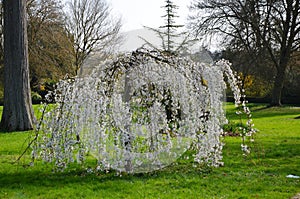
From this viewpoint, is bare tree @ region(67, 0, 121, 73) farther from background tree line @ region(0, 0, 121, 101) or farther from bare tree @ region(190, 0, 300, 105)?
bare tree @ region(190, 0, 300, 105)

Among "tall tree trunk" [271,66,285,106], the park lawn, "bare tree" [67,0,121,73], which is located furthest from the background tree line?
the park lawn

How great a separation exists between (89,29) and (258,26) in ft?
34.8

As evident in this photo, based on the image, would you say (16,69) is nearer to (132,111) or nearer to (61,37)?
(132,111)

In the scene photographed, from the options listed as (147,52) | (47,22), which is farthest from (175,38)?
(147,52)

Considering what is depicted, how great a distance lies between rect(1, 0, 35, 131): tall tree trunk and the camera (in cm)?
946

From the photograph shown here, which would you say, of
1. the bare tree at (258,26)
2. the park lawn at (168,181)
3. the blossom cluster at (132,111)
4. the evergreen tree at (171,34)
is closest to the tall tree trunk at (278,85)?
the bare tree at (258,26)

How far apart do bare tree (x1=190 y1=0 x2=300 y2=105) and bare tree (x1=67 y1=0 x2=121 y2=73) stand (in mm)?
6001


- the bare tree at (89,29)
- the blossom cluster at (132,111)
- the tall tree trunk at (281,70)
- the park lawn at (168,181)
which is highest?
the bare tree at (89,29)

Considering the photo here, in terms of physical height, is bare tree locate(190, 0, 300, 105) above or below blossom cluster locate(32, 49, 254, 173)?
above

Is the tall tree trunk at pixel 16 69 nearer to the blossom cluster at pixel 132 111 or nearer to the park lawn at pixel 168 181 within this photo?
the park lawn at pixel 168 181

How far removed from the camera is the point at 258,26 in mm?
18234

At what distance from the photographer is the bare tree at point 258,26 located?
18.5 meters

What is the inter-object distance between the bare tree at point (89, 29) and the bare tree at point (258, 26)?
6001 mm

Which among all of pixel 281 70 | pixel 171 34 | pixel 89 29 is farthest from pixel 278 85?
pixel 89 29
